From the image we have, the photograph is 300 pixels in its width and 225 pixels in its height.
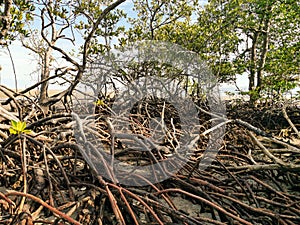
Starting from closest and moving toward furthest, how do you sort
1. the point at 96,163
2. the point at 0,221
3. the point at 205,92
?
the point at 0,221 < the point at 96,163 < the point at 205,92

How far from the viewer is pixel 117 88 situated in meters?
4.52

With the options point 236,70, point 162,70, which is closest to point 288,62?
point 236,70

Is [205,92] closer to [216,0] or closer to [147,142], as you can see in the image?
[216,0]

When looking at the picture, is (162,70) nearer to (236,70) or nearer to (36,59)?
(236,70)

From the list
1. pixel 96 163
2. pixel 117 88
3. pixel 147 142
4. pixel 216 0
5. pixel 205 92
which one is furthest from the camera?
pixel 216 0

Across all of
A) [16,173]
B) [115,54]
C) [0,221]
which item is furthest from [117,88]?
[0,221]

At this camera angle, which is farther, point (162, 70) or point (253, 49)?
point (253, 49)

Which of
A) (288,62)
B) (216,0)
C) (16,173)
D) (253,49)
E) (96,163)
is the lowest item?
(16,173)

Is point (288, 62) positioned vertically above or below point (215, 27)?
below

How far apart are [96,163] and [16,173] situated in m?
0.54

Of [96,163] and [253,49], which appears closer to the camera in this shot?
[96,163]

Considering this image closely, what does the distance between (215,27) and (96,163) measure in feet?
17.2

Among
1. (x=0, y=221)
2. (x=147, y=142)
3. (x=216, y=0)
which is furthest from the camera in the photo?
(x=216, y=0)

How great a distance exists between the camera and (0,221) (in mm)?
878
